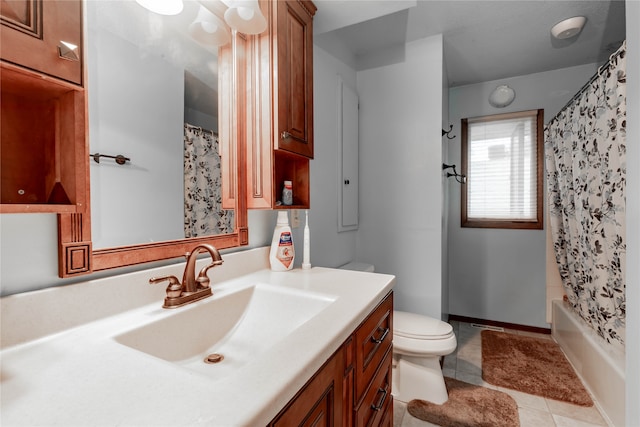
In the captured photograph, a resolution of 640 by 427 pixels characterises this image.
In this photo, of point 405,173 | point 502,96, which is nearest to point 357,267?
point 405,173

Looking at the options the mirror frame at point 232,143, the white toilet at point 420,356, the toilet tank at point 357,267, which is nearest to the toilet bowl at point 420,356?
the white toilet at point 420,356

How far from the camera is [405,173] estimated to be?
Result: 7.23ft

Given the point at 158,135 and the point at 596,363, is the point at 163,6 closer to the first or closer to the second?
the point at 158,135

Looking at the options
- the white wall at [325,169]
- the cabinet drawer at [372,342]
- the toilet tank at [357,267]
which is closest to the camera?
the cabinet drawer at [372,342]

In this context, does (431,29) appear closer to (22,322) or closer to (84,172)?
(84,172)

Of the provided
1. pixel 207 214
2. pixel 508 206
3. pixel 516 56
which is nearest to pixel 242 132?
pixel 207 214

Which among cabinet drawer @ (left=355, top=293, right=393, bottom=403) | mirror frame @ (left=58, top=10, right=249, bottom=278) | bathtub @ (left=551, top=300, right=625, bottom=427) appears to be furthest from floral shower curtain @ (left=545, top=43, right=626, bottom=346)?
mirror frame @ (left=58, top=10, right=249, bottom=278)

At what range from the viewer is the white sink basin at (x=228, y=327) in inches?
28.5

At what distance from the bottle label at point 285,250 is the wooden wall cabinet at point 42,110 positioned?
0.74 meters

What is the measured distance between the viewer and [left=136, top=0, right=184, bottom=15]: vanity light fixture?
2.87 feet

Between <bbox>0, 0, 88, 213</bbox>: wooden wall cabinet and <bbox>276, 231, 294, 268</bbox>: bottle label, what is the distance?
2.42 feet

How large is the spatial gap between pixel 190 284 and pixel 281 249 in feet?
1.48

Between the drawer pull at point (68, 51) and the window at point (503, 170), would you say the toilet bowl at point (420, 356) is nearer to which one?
the window at point (503, 170)

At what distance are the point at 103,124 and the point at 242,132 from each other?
1.68 ft
